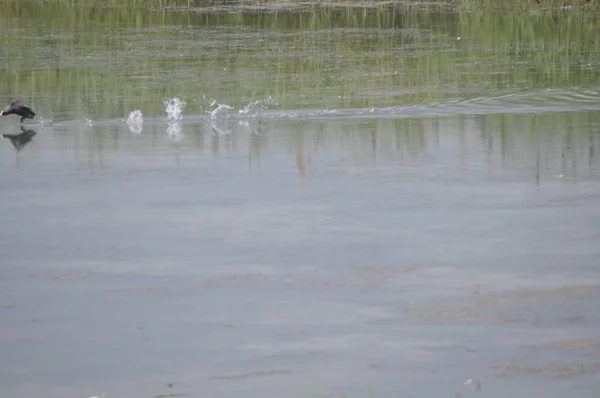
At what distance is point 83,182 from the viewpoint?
33.7 ft

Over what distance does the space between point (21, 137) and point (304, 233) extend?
5.74 metres

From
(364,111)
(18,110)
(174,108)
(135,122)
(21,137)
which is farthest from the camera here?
(174,108)

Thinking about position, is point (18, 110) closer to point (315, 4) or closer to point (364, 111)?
point (364, 111)

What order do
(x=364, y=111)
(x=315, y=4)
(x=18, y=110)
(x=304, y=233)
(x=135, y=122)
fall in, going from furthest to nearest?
1. (x=315, y=4)
2. (x=364, y=111)
3. (x=18, y=110)
4. (x=135, y=122)
5. (x=304, y=233)

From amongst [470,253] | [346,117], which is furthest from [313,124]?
[470,253]

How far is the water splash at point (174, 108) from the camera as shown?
13828 millimetres

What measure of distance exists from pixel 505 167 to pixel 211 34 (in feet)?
46.4

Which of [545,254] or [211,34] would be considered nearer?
[545,254]

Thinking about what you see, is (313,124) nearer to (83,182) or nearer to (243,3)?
(83,182)

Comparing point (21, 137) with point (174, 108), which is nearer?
point (21, 137)

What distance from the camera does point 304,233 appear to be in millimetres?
8117

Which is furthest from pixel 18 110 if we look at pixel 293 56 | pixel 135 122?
pixel 293 56

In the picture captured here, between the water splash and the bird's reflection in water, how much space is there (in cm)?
144

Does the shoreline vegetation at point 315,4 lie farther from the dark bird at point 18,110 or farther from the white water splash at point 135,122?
the dark bird at point 18,110
